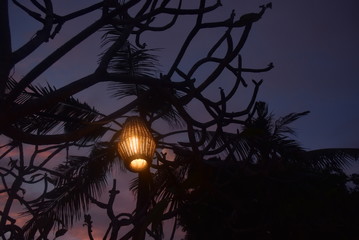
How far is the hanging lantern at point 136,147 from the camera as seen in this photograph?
2115 mm

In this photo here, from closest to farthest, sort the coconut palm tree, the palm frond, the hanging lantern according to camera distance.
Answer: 1. the hanging lantern
2. the coconut palm tree
3. the palm frond

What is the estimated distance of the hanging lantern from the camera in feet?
6.94

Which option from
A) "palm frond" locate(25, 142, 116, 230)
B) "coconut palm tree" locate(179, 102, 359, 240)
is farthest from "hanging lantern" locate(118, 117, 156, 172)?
"palm frond" locate(25, 142, 116, 230)

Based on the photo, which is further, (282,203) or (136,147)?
(282,203)

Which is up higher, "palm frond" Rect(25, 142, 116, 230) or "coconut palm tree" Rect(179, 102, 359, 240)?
"palm frond" Rect(25, 142, 116, 230)

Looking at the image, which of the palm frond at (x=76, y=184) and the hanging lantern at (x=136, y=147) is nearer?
the hanging lantern at (x=136, y=147)

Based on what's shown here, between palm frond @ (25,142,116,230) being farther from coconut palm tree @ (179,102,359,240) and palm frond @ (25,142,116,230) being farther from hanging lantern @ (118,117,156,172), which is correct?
hanging lantern @ (118,117,156,172)

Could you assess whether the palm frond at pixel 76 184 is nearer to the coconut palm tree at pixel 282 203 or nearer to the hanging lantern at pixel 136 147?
the coconut palm tree at pixel 282 203

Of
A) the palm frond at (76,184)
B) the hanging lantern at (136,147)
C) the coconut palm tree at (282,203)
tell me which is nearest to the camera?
the hanging lantern at (136,147)

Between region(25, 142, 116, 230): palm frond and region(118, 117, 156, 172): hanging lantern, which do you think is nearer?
region(118, 117, 156, 172): hanging lantern

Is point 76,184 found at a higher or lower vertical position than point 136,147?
higher

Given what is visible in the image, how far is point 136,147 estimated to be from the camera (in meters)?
2.12

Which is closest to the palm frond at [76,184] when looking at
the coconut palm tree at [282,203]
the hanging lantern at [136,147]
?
the coconut palm tree at [282,203]

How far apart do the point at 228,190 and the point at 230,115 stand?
3.70 meters
